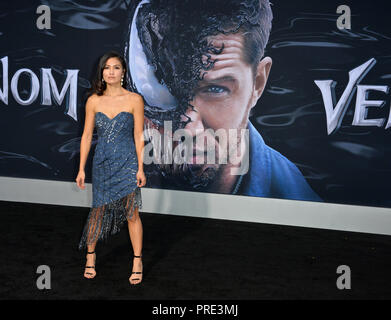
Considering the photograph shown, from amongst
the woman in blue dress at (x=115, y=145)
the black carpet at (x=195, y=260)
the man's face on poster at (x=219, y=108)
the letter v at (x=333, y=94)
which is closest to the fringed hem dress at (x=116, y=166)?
the woman in blue dress at (x=115, y=145)

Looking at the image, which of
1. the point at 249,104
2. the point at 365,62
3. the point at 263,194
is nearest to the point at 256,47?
the point at 249,104

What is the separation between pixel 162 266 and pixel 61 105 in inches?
112

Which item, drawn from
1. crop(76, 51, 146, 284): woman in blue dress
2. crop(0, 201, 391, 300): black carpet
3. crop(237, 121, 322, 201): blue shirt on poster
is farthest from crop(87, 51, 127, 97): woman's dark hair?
crop(237, 121, 322, 201): blue shirt on poster

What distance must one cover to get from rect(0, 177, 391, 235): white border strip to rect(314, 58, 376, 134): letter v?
2.81 ft

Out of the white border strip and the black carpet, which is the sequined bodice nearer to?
the black carpet

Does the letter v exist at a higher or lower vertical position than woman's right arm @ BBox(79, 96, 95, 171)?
higher

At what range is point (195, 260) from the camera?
4035mm

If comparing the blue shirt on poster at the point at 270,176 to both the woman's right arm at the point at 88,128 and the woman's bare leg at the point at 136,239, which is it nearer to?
the woman's bare leg at the point at 136,239

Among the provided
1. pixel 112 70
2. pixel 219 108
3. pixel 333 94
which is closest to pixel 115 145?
pixel 112 70

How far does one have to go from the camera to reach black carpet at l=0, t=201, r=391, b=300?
11.0ft

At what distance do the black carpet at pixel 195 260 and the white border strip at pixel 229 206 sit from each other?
13 cm

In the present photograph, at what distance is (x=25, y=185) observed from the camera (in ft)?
19.8

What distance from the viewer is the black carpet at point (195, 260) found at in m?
3.36

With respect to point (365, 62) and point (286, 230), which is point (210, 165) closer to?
point (286, 230)
